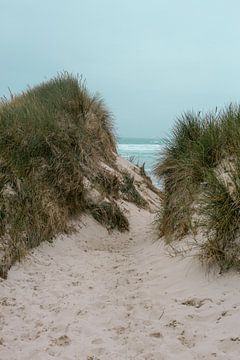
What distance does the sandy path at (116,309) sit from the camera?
337cm

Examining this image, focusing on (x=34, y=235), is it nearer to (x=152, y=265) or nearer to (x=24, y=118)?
(x=152, y=265)

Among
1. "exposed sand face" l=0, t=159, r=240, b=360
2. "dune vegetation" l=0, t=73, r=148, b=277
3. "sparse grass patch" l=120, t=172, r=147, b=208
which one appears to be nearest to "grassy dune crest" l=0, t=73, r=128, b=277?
"dune vegetation" l=0, t=73, r=148, b=277

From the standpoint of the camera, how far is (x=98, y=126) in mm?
9922

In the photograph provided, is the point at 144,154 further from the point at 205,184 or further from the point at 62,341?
the point at 62,341

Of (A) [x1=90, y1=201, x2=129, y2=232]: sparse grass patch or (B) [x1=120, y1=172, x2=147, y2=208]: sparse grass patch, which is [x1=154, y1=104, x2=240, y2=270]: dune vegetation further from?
(B) [x1=120, y1=172, x2=147, y2=208]: sparse grass patch

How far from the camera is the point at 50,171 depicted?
7.09 m

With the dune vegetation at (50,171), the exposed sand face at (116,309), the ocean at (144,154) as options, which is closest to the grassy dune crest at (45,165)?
the dune vegetation at (50,171)

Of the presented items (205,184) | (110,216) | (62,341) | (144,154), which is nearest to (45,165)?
(110,216)

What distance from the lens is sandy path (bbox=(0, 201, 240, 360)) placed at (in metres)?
3.37

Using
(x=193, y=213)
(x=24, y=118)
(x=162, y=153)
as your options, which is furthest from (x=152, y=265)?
(x=24, y=118)

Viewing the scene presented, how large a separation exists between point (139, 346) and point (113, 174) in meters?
6.07

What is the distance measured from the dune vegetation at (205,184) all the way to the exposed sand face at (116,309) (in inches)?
12.5

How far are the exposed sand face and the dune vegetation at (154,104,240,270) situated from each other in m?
0.32

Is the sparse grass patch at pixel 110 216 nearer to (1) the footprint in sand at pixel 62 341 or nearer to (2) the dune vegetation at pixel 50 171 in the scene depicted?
(2) the dune vegetation at pixel 50 171
